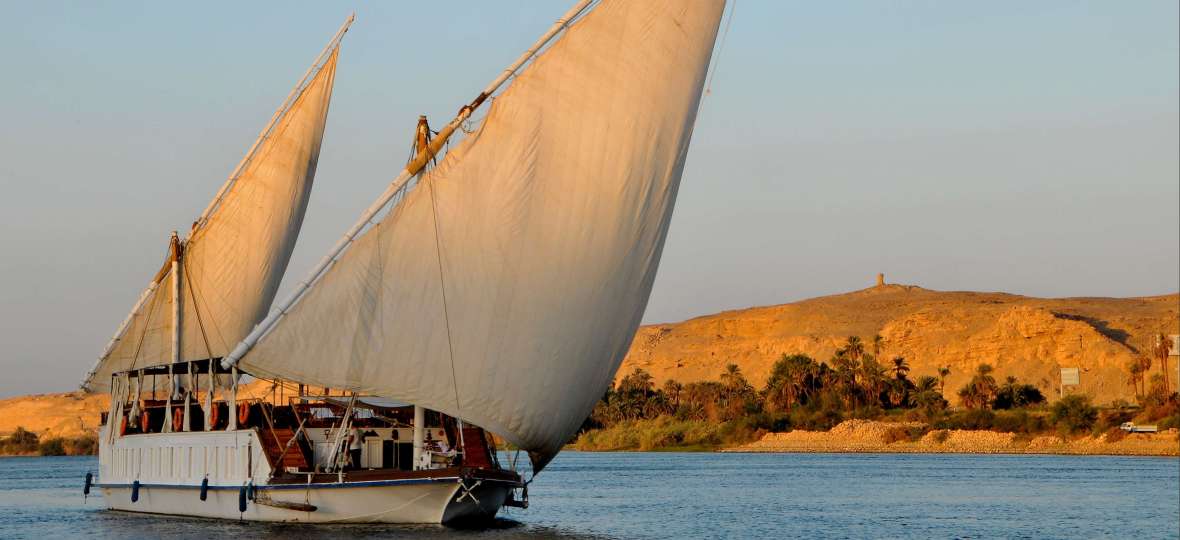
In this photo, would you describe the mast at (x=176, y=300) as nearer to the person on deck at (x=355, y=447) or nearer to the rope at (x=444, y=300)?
the person on deck at (x=355, y=447)

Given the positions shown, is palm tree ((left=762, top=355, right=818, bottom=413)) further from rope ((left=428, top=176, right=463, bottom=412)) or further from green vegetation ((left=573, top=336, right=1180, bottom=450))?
rope ((left=428, top=176, right=463, bottom=412))

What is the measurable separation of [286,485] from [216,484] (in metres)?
3.96

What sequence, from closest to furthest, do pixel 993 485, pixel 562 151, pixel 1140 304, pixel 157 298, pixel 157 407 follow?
1. pixel 562 151
2. pixel 157 407
3. pixel 157 298
4. pixel 993 485
5. pixel 1140 304

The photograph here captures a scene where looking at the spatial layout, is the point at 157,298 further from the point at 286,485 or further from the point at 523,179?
the point at 523,179

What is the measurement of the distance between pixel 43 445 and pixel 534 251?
144669 millimetres

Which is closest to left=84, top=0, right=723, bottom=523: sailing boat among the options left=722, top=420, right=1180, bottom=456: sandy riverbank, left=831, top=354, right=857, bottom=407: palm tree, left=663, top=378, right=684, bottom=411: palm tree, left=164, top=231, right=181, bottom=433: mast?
left=164, top=231, right=181, bottom=433: mast

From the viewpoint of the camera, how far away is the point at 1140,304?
18300 cm

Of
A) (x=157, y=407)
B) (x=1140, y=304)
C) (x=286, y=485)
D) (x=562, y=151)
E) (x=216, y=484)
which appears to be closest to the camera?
(x=562, y=151)

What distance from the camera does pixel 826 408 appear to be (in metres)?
116

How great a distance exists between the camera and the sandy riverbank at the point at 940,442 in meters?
94.2

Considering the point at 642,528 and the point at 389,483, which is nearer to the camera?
the point at 389,483

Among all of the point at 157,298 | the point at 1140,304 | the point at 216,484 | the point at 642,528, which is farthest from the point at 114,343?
the point at 1140,304

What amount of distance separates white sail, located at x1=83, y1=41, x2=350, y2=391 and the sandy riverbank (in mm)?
66810

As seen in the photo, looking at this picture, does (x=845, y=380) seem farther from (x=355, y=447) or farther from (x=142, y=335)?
(x=355, y=447)
